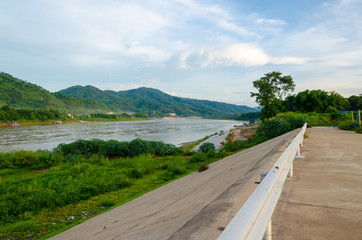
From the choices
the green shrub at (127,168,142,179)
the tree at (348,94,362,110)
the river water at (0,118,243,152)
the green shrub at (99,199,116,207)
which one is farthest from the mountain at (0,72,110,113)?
the green shrub at (99,199,116,207)

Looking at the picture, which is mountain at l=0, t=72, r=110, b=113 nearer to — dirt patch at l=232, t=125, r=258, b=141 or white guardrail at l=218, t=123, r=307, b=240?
dirt patch at l=232, t=125, r=258, b=141

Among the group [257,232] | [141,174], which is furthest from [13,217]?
A: [257,232]

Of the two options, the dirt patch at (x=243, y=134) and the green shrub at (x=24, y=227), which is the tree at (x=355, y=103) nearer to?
the dirt patch at (x=243, y=134)

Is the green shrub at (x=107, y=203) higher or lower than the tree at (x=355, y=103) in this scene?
lower

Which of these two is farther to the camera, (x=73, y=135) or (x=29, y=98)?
(x=29, y=98)

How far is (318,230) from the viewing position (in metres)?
1.83

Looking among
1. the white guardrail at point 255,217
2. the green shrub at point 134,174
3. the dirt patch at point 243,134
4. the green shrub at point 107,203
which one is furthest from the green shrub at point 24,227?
the dirt patch at point 243,134

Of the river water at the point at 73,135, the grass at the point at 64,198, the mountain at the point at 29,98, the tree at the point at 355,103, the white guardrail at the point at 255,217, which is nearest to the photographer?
the white guardrail at the point at 255,217

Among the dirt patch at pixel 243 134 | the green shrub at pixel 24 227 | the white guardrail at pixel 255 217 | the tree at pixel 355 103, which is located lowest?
the dirt patch at pixel 243 134

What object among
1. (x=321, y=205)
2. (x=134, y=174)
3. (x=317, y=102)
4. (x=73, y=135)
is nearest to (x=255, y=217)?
(x=321, y=205)

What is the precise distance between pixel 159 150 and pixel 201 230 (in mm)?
16719

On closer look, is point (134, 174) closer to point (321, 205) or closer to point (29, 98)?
point (321, 205)

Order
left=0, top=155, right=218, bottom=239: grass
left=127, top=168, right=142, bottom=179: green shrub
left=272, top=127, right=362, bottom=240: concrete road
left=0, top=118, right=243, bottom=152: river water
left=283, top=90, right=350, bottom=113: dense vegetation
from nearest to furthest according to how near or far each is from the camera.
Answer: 1. left=272, top=127, right=362, bottom=240: concrete road
2. left=0, top=155, right=218, bottom=239: grass
3. left=127, top=168, right=142, bottom=179: green shrub
4. left=0, top=118, right=243, bottom=152: river water
5. left=283, top=90, right=350, bottom=113: dense vegetation

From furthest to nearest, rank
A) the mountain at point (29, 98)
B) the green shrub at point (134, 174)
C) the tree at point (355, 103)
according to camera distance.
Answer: the mountain at point (29, 98) → the tree at point (355, 103) → the green shrub at point (134, 174)
